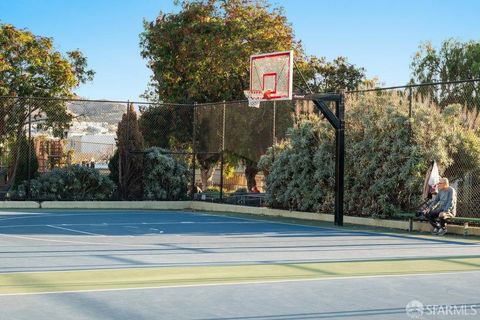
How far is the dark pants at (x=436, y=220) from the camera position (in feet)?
61.0

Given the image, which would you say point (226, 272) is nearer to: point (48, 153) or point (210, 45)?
point (48, 153)

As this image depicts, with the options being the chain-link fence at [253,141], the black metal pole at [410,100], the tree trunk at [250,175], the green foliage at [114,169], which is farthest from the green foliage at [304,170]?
the tree trunk at [250,175]

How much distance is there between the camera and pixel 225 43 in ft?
122

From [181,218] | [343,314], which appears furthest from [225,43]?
[343,314]

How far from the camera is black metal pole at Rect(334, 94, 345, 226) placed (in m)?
21.1

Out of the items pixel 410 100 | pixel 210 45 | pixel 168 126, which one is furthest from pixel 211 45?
pixel 410 100

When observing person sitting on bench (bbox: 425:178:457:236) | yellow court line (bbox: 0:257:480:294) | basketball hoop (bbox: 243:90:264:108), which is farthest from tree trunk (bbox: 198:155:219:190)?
yellow court line (bbox: 0:257:480:294)

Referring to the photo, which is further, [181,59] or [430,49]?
[430,49]

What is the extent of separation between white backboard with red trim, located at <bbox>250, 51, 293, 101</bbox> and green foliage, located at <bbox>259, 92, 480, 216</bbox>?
5.95 feet

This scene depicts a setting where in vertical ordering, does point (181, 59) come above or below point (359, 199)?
above

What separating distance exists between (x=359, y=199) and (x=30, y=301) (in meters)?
14.3

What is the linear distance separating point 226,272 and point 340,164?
10.2 meters

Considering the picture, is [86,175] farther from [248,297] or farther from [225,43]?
[248,297]

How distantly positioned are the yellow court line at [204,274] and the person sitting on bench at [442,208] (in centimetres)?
537
